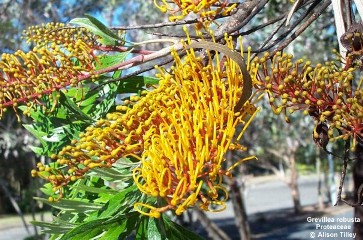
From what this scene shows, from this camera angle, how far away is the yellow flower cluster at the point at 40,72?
0.97 m

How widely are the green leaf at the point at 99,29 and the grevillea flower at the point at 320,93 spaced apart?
12.3 inches

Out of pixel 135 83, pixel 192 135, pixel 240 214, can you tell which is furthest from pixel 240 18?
pixel 240 214

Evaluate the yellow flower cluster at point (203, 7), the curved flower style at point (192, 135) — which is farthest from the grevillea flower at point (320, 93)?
the yellow flower cluster at point (203, 7)

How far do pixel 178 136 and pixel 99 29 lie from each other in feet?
1.13

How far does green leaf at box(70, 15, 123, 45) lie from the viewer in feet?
3.39

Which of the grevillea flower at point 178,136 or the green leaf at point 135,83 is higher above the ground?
the green leaf at point 135,83

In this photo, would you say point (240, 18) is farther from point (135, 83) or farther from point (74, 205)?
point (74, 205)

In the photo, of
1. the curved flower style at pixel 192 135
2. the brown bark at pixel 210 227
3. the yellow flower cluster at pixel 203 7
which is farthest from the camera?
the brown bark at pixel 210 227

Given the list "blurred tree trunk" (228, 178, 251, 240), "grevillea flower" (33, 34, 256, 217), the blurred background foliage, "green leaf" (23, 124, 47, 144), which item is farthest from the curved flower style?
"blurred tree trunk" (228, 178, 251, 240)

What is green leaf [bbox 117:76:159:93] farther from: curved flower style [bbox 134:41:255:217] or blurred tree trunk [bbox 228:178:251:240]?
blurred tree trunk [bbox 228:178:251:240]

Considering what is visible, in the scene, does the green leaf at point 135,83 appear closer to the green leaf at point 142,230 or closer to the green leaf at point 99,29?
the green leaf at point 99,29

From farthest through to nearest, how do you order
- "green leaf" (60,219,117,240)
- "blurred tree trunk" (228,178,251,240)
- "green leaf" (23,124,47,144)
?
"blurred tree trunk" (228,178,251,240)
"green leaf" (23,124,47,144)
"green leaf" (60,219,117,240)

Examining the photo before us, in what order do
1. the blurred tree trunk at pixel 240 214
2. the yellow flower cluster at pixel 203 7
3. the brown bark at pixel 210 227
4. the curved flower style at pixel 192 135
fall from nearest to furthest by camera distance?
the curved flower style at pixel 192 135 → the yellow flower cluster at pixel 203 7 → the brown bark at pixel 210 227 → the blurred tree trunk at pixel 240 214

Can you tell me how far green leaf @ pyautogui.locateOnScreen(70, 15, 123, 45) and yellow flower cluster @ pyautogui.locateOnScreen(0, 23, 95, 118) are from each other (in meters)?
0.04
